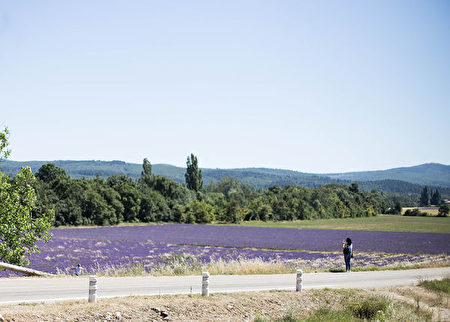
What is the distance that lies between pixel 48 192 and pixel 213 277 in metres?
81.3

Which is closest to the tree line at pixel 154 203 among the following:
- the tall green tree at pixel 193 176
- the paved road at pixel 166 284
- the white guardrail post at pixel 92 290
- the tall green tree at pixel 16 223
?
the tall green tree at pixel 193 176

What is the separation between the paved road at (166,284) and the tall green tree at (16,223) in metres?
4.08

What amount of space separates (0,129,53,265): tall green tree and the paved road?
13.4 ft

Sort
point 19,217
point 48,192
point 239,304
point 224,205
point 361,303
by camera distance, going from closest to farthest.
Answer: point 239,304 < point 361,303 < point 19,217 < point 48,192 < point 224,205

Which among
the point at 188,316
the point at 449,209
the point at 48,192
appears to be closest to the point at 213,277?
the point at 188,316

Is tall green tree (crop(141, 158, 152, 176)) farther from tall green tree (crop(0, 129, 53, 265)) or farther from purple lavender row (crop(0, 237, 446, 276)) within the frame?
tall green tree (crop(0, 129, 53, 265))

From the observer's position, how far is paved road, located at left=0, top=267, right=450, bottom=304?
16.6 meters

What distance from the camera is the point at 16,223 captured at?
2445cm

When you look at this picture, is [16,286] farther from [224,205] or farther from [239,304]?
[224,205]

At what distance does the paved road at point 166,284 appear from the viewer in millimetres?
16594

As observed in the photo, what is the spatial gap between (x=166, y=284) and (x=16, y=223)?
8214 millimetres

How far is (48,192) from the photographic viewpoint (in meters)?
99.2

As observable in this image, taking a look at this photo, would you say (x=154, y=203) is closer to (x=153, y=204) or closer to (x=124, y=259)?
(x=153, y=204)

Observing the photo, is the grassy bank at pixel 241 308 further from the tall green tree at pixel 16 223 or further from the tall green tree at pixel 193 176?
the tall green tree at pixel 193 176
